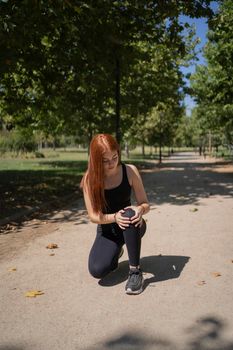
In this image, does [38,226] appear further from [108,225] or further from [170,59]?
[170,59]

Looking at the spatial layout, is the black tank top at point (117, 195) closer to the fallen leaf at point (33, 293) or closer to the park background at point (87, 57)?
the fallen leaf at point (33, 293)

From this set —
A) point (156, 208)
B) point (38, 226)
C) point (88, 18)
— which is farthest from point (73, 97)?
point (38, 226)

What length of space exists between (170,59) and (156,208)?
1683cm

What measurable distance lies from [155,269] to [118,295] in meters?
1.02

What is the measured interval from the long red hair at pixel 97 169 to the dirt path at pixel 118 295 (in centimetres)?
96

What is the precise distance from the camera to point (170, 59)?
25.6 m

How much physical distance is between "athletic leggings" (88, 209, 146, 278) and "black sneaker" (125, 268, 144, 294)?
0.31ft

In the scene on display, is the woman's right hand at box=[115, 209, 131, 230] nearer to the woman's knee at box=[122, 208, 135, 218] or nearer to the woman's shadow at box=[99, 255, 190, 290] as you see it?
the woman's knee at box=[122, 208, 135, 218]

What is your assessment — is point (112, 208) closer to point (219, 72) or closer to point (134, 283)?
point (134, 283)

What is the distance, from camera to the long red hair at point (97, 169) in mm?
4496

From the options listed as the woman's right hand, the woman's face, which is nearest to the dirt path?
the woman's right hand

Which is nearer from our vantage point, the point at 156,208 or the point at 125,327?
the point at 125,327

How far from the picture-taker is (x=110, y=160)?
4.59 metres

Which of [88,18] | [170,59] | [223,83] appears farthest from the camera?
[170,59]
